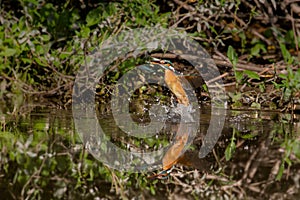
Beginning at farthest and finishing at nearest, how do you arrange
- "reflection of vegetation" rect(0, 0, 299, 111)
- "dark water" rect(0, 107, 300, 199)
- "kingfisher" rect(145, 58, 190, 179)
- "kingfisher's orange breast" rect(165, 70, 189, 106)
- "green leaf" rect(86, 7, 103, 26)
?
"green leaf" rect(86, 7, 103, 26), "reflection of vegetation" rect(0, 0, 299, 111), "kingfisher's orange breast" rect(165, 70, 189, 106), "kingfisher" rect(145, 58, 190, 179), "dark water" rect(0, 107, 300, 199)

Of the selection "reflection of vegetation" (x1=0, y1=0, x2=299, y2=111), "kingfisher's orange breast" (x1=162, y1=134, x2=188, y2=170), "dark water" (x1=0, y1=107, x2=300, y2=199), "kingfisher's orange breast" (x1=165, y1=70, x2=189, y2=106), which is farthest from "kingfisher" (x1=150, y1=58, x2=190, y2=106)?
"kingfisher's orange breast" (x1=162, y1=134, x2=188, y2=170)

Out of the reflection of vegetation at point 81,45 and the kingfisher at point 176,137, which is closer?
the kingfisher at point 176,137

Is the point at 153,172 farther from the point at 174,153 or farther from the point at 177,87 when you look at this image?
the point at 177,87

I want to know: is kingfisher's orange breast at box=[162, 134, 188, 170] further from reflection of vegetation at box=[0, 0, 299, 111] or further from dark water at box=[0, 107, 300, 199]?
reflection of vegetation at box=[0, 0, 299, 111]

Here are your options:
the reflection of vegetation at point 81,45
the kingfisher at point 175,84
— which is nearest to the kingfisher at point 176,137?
the kingfisher at point 175,84

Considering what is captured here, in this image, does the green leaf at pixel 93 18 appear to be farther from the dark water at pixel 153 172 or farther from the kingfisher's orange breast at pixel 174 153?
the kingfisher's orange breast at pixel 174 153

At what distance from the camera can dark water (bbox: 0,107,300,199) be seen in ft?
7.72

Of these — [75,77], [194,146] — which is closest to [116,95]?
[75,77]

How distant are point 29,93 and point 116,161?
201 centimetres

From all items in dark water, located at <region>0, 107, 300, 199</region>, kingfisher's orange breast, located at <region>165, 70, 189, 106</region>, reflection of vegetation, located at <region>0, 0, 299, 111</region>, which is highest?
reflection of vegetation, located at <region>0, 0, 299, 111</region>

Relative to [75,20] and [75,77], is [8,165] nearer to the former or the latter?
[75,77]

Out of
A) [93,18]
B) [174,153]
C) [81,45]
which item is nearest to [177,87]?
[81,45]

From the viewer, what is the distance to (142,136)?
3.40m

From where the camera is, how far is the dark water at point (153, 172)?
2354 mm
